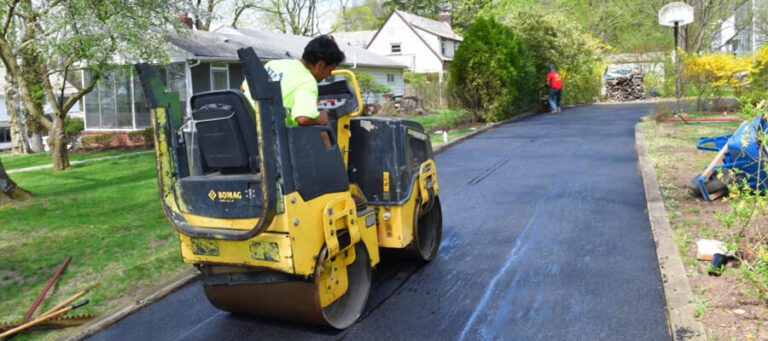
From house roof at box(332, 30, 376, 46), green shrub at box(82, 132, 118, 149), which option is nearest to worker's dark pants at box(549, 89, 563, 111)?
green shrub at box(82, 132, 118, 149)

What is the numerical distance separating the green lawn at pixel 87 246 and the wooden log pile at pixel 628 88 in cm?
2305

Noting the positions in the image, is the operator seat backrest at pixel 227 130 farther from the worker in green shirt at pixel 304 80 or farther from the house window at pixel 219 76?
the house window at pixel 219 76

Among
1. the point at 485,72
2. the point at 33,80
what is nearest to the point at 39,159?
the point at 33,80

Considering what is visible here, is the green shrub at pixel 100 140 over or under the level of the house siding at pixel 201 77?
under

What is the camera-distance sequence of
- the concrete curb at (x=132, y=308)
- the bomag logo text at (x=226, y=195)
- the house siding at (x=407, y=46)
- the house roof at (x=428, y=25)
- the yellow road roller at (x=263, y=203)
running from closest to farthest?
the yellow road roller at (x=263, y=203) < the bomag logo text at (x=226, y=195) < the concrete curb at (x=132, y=308) < the house roof at (x=428, y=25) < the house siding at (x=407, y=46)

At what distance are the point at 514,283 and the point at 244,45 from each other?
20396mm

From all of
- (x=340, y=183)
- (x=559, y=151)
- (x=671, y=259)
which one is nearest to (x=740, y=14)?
(x=559, y=151)

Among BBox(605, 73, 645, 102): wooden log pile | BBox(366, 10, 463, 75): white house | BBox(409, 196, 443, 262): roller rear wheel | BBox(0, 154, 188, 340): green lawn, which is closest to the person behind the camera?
BBox(0, 154, 188, 340): green lawn

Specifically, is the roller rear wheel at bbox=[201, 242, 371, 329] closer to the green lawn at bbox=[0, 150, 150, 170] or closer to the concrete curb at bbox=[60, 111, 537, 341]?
the concrete curb at bbox=[60, 111, 537, 341]

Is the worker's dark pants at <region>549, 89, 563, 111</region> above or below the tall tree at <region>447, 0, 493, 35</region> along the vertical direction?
below

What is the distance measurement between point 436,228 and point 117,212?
4.70 meters

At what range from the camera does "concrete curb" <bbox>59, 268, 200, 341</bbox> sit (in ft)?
14.7

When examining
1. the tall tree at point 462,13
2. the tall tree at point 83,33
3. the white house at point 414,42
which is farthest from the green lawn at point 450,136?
the tall tree at point 462,13

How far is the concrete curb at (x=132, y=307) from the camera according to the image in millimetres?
4488
